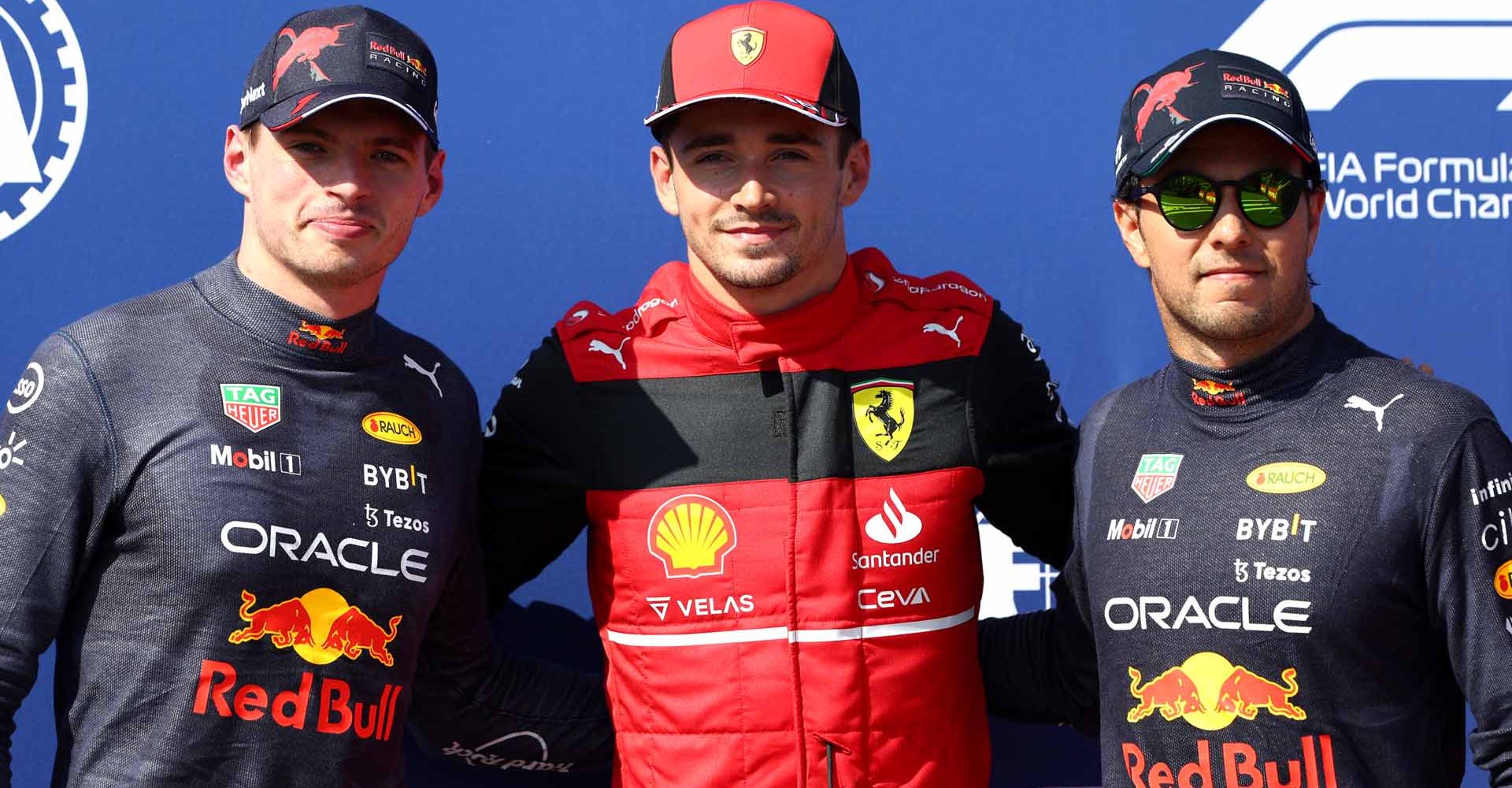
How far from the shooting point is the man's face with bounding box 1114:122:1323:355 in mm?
2113

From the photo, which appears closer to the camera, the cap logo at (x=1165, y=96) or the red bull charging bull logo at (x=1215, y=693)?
the red bull charging bull logo at (x=1215, y=693)

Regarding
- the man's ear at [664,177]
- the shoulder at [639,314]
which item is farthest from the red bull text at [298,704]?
the man's ear at [664,177]

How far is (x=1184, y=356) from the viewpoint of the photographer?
222cm

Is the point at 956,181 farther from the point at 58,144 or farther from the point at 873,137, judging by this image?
the point at 58,144

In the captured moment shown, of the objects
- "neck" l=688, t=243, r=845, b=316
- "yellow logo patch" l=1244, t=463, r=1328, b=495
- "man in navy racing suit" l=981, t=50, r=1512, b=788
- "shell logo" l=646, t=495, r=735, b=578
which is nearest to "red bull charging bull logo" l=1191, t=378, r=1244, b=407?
"man in navy racing suit" l=981, t=50, r=1512, b=788

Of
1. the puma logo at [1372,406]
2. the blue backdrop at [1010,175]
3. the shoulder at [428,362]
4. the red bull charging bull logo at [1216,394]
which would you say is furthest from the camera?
the blue backdrop at [1010,175]

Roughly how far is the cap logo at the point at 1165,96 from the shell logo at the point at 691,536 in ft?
2.82

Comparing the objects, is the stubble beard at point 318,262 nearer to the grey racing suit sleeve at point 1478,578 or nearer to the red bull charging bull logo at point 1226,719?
the red bull charging bull logo at point 1226,719

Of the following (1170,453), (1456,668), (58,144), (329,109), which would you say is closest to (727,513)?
(1170,453)

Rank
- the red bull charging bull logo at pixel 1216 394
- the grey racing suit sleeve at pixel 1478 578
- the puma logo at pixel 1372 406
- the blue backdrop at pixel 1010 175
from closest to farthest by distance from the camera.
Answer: the grey racing suit sleeve at pixel 1478 578 → the puma logo at pixel 1372 406 → the red bull charging bull logo at pixel 1216 394 → the blue backdrop at pixel 1010 175

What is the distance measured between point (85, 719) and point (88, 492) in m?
0.31

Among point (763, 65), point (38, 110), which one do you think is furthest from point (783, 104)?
point (38, 110)

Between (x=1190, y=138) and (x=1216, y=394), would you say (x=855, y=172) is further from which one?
(x=1216, y=394)

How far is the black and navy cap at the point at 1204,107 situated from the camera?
6.98ft
